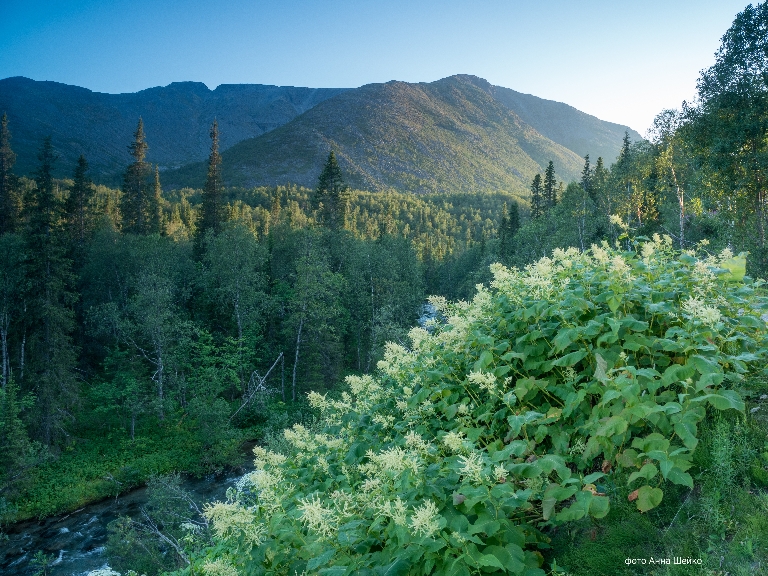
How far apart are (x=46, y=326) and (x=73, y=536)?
1531cm

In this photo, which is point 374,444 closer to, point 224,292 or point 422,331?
point 422,331

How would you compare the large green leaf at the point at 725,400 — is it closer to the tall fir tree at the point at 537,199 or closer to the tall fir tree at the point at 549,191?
the tall fir tree at the point at 537,199

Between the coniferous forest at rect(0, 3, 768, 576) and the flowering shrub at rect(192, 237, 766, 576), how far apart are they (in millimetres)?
30

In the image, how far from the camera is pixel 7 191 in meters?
49.8

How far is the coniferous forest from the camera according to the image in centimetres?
343

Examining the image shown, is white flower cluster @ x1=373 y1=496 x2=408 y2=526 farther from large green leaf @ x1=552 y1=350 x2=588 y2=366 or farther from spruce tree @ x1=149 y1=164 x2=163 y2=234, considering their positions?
spruce tree @ x1=149 y1=164 x2=163 y2=234

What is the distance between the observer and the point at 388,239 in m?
70.4

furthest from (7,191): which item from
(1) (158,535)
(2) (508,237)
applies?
(2) (508,237)

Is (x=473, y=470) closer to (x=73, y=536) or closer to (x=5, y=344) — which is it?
(x=73, y=536)

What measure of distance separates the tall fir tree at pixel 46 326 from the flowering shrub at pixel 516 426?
107 ft

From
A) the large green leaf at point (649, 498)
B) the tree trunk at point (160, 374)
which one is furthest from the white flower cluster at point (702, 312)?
the tree trunk at point (160, 374)

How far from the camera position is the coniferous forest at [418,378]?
343cm

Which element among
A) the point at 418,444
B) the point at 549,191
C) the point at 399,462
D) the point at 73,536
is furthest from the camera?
the point at 549,191

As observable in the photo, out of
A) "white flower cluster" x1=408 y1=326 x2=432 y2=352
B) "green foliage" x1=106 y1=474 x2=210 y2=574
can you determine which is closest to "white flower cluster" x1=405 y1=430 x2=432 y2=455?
"white flower cluster" x1=408 y1=326 x2=432 y2=352
